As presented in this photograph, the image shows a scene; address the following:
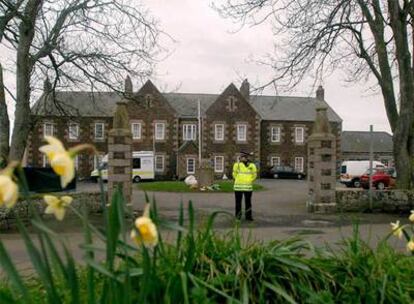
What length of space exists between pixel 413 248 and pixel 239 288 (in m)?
1.20

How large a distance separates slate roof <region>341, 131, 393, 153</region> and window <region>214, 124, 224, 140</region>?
64.2 feet

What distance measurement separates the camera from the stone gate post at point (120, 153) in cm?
1636

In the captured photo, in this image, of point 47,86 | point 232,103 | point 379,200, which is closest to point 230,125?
point 232,103

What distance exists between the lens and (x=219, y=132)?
58.4 m

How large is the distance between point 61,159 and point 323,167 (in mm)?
16462

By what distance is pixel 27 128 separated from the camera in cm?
1950

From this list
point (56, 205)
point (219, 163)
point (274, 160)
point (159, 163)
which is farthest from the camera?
point (274, 160)

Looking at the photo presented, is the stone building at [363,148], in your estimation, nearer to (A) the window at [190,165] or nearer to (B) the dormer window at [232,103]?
(B) the dormer window at [232,103]

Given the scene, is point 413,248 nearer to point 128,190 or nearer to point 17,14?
point 128,190

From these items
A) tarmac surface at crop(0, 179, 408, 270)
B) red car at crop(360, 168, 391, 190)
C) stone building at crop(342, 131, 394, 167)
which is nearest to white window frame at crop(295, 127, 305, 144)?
stone building at crop(342, 131, 394, 167)

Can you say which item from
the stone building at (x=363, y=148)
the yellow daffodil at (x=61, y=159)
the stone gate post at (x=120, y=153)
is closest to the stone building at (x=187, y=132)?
the stone building at (x=363, y=148)

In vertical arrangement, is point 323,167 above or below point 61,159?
below

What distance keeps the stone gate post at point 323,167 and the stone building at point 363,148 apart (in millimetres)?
52041

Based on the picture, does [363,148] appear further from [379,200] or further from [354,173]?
[379,200]
